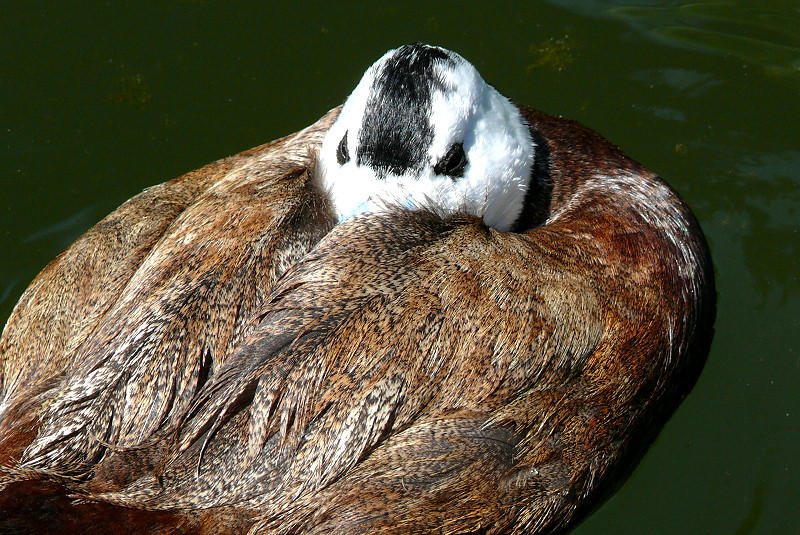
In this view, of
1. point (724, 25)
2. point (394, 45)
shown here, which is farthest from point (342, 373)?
point (724, 25)

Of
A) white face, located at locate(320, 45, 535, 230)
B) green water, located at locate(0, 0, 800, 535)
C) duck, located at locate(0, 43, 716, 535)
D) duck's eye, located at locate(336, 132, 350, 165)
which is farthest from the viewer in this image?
green water, located at locate(0, 0, 800, 535)

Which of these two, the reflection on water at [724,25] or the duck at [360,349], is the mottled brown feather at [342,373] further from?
the reflection on water at [724,25]

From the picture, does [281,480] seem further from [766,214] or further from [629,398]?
[766,214]

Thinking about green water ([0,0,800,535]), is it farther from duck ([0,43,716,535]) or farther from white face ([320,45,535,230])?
white face ([320,45,535,230])

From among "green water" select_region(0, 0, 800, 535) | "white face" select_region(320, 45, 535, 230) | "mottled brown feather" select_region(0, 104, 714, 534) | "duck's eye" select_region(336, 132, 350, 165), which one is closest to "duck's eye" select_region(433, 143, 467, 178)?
"white face" select_region(320, 45, 535, 230)

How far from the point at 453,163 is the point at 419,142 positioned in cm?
25

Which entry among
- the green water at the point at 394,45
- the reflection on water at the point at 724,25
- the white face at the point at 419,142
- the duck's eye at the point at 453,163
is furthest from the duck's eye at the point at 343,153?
the reflection on water at the point at 724,25

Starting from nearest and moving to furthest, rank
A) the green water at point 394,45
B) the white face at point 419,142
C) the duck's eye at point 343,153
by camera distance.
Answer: the white face at point 419,142 < the duck's eye at point 343,153 < the green water at point 394,45

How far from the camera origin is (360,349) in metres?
3.91

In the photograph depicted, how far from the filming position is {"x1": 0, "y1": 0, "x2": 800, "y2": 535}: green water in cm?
641

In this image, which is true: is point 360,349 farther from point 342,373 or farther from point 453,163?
point 453,163

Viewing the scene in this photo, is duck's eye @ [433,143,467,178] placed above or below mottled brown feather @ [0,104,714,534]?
above

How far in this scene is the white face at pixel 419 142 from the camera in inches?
174

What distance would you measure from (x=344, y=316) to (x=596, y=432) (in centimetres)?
124
